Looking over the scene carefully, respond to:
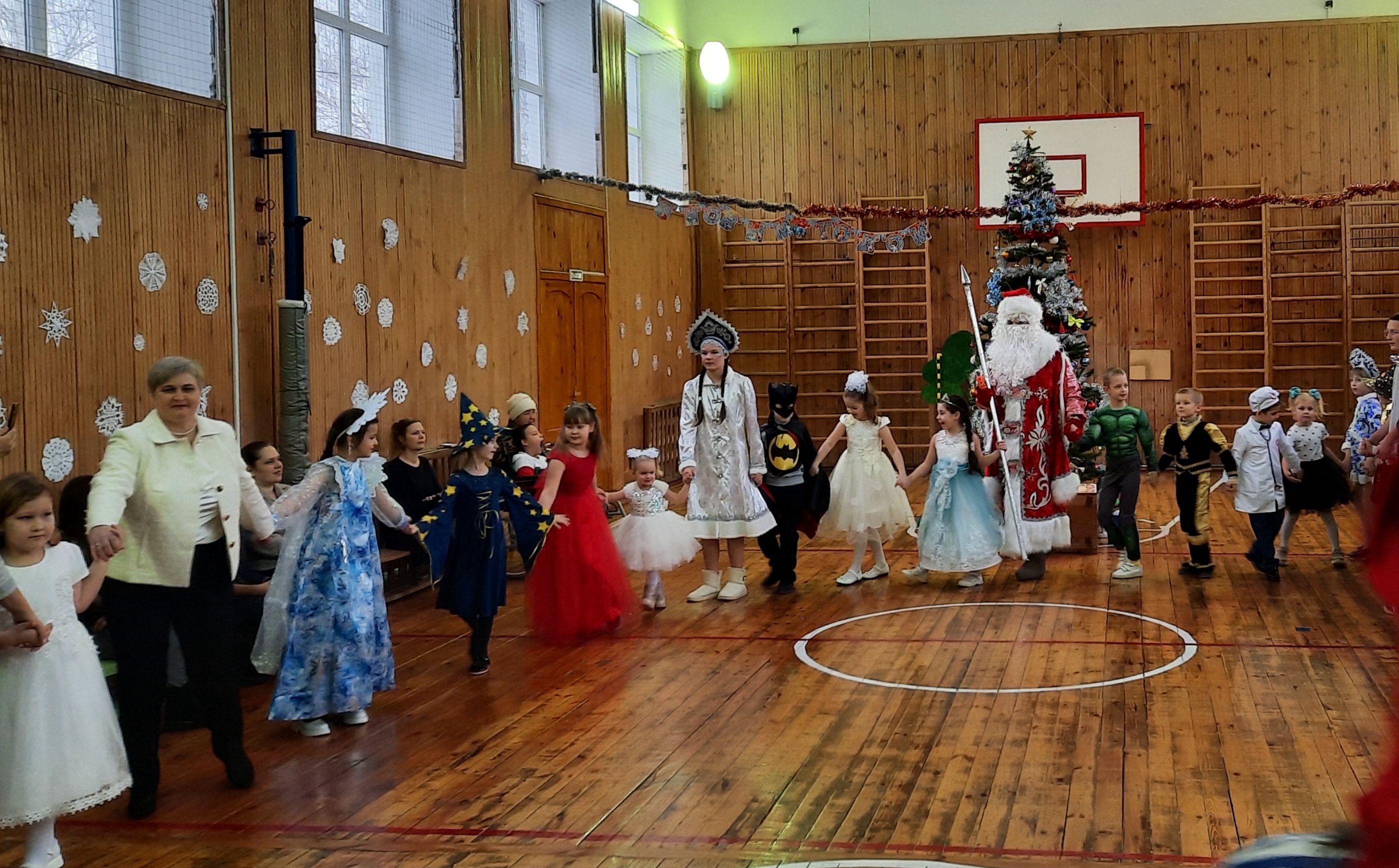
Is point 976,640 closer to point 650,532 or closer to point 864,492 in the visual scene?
point 864,492

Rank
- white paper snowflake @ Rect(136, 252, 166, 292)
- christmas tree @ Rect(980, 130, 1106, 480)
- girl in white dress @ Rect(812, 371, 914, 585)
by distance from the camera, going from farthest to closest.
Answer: christmas tree @ Rect(980, 130, 1106, 480)
girl in white dress @ Rect(812, 371, 914, 585)
white paper snowflake @ Rect(136, 252, 166, 292)

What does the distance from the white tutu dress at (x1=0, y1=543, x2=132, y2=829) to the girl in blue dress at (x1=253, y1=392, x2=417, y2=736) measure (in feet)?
3.90

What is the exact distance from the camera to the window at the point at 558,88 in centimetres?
1090

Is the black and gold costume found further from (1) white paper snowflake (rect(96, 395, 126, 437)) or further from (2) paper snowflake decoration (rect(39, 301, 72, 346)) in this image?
(2) paper snowflake decoration (rect(39, 301, 72, 346))

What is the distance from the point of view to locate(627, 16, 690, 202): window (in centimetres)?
1334

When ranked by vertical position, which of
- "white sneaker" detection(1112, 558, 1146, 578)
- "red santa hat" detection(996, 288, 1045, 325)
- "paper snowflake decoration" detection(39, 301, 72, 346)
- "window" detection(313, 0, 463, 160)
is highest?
"window" detection(313, 0, 463, 160)

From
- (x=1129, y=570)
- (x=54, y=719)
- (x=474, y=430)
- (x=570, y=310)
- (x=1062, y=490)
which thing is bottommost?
(x=1129, y=570)

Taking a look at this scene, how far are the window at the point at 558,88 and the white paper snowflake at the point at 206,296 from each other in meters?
4.01

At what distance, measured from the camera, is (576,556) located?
255 inches

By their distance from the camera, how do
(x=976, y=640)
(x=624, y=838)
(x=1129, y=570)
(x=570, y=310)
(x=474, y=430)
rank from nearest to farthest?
(x=624, y=838)
(x=474, y=430)
(x=976, y=640)
(x=1129, y=570)
(x=570, y=310)

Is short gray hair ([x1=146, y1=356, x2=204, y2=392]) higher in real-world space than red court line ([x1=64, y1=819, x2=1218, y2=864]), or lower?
higher

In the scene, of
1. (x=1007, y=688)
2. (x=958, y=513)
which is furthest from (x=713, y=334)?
(x=1007, y=688)

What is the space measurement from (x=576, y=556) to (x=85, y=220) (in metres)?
2.72

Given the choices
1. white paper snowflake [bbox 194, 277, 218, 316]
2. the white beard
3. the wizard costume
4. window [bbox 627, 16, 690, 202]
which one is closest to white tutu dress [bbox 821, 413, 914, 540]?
the white beard
